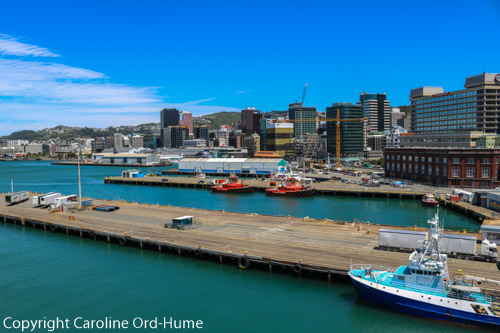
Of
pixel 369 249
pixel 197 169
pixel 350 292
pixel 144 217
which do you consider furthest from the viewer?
pixel 197 169

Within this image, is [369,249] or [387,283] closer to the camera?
[387,283]

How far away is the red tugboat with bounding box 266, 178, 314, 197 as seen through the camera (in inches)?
3612

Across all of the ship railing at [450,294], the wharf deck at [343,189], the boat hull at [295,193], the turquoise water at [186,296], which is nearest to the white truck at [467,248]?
the ship railing at [450,294]

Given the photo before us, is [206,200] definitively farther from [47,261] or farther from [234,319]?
[234,319]

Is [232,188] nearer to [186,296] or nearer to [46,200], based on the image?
[46,200]

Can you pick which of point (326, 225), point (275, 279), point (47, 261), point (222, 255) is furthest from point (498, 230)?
point (47, 261)

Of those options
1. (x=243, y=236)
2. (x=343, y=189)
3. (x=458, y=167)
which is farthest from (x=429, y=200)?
(x=243, y=236)

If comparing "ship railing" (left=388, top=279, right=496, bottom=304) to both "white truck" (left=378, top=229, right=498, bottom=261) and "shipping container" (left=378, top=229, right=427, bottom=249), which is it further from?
"shipping container" (left=378, top=229, right=427, bottom=249)

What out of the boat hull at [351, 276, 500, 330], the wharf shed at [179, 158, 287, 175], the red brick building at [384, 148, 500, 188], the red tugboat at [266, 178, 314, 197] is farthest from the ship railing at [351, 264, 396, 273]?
A: the wharf shed at [179, 158, 287, 175]

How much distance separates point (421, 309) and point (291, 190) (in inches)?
2574

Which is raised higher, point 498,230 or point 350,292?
point 498,230

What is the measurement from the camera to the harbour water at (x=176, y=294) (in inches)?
1092

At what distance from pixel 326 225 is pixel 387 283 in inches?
765

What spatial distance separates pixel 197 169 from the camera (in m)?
144
